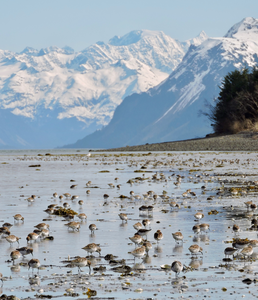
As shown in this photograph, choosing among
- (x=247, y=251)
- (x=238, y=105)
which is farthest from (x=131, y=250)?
Result: (x=238, y=105)

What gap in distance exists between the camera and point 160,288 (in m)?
Answer: 11.3

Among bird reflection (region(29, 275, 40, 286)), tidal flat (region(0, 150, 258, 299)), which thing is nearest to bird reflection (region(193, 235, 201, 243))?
tidal flat (region(0, 150, 258, 299))

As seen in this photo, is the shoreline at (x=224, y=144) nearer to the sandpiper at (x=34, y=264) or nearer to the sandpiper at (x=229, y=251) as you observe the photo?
the sandpiper at (x=229, y=251)

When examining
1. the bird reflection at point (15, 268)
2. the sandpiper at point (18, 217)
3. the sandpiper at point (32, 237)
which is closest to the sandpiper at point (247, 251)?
the bird reflection at point (15, 268)

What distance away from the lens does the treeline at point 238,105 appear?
387ft

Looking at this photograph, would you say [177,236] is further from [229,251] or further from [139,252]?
[139,252]

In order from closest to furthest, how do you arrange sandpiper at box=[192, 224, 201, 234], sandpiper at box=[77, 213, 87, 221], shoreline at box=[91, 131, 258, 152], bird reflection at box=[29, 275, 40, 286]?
bird reflection at box=[29, 275, 40, 286] → sandpiper at box=[192, 224, 201, 234] → sandpiper at box=[77, 213, 87, 221] → shoreline at box=[91, 131, 258, 152]

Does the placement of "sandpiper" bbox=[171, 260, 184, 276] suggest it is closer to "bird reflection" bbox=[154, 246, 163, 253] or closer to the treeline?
"bird reflection" bbox=[154, 246, 163, 253]

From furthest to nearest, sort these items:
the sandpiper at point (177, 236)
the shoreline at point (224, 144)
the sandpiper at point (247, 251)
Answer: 1. the shoreline at point (224, 144)
2. the sandpiper at point (177, 236)
3. the sandpiper at point (247, 251)

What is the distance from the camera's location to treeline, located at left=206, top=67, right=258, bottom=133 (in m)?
118

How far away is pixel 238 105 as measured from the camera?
390 feet

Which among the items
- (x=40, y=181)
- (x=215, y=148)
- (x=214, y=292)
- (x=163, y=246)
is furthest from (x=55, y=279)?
(x=215, y=148)

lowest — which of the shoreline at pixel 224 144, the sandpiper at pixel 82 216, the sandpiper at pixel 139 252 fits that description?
the sandpiper at pixel 139 252

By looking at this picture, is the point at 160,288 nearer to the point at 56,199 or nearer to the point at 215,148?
the point at 56,199
